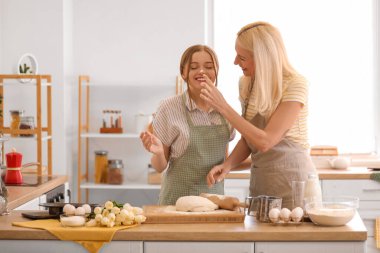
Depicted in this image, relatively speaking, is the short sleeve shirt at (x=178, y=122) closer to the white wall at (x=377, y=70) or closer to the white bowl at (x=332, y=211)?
the white bowl at (x=332, y=211)

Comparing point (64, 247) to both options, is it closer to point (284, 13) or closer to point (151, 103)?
point (151, 103)

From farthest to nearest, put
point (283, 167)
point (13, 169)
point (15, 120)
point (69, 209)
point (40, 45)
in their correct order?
point (40, 45) < point (15, 120) < point (13, 169) < point (283, 167) < point (69, 209)

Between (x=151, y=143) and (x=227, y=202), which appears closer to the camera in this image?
(x=227, y=202)

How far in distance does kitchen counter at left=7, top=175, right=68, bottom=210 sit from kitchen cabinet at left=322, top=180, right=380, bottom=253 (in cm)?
183

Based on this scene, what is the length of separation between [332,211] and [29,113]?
11.0 ft

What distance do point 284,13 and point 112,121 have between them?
1578 mm

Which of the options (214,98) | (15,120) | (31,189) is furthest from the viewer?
(15,120)

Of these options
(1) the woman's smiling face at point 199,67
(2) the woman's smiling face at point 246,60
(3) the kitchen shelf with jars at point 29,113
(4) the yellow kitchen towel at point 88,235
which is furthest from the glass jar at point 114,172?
(4) the yellow kitchen towel at point 88,235

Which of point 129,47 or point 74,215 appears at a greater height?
point 129,47

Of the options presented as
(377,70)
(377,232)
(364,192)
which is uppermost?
(377,70)

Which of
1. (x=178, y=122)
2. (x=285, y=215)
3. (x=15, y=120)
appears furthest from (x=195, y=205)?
(x=15, y=120)

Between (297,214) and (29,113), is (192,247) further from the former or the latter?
(29,113)

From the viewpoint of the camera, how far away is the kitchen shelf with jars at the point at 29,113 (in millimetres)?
4781

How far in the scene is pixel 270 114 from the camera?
3.06m
